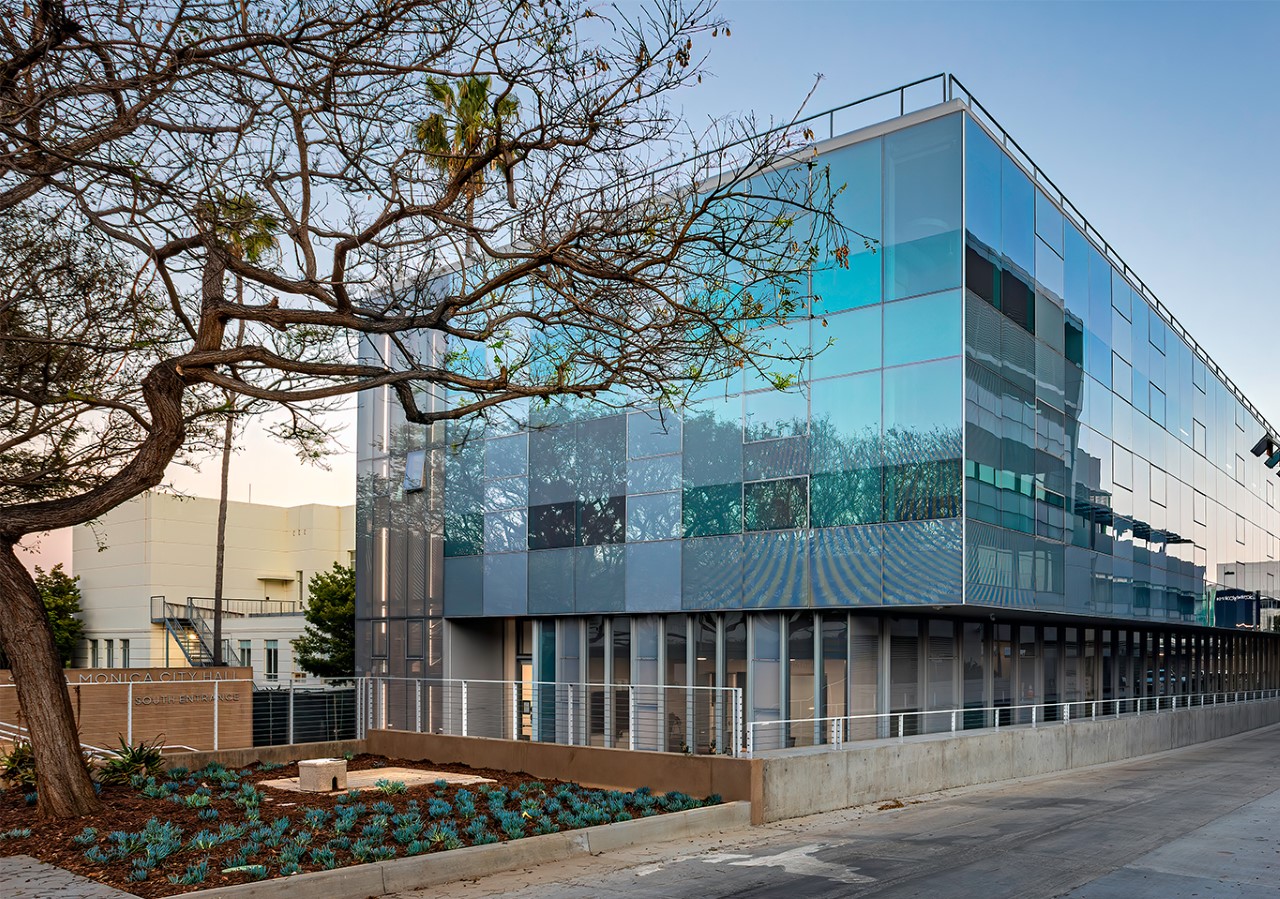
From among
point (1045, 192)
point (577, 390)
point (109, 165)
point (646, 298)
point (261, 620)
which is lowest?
point (261, 620)

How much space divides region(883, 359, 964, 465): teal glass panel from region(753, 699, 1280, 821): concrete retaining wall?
533 centimetres

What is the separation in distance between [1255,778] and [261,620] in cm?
5165

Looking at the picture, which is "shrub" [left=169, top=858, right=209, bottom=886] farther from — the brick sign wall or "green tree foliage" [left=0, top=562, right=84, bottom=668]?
"green tree foliage" [left=0, top=562, right=84, bottom=668]

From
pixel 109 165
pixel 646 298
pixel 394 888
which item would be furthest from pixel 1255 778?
pixel 109 165

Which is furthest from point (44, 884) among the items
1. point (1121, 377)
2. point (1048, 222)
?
point (1121, 377)

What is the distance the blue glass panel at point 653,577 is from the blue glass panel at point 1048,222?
33.2ft

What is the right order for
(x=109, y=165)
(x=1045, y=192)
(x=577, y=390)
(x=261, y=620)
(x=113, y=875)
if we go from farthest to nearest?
(x=261, y=620) < (x=1045, y=192) < (x=577, y=390) < (x=109, y=165) < (x=113, y=875)

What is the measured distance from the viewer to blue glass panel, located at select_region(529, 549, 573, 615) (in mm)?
28375

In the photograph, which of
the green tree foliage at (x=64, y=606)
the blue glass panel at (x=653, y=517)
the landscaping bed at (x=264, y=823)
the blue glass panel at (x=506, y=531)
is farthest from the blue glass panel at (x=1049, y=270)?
the green tree foliage at (x=64, y=606)

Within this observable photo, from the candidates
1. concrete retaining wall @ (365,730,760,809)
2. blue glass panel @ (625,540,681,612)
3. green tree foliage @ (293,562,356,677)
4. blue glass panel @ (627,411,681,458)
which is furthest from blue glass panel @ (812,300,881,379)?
green tree foliage @ (293,562,356,677)

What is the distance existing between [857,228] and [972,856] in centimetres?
1340

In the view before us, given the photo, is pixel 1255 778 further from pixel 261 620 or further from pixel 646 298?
pixel 261 620

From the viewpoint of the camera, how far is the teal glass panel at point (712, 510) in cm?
2520

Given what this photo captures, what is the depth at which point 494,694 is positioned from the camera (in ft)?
101
